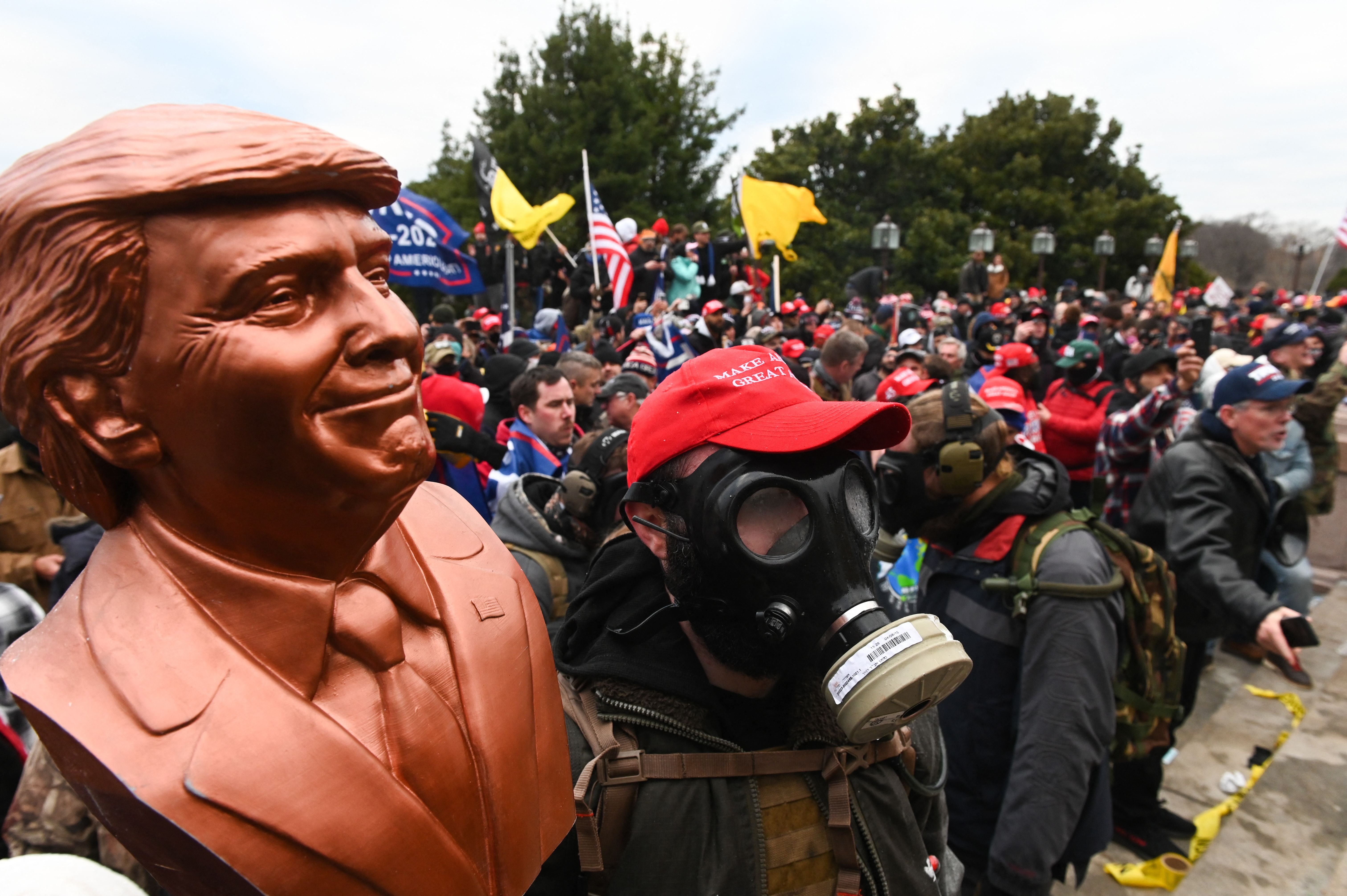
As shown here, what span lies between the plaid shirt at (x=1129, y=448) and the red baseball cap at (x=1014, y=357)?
838 mm

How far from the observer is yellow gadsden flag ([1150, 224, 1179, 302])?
69.1 feet

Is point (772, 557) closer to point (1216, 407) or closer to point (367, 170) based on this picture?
point (367, 170)

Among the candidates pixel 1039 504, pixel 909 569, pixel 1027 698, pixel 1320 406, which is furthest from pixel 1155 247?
pixel 1027 698

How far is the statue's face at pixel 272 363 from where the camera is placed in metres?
0.86

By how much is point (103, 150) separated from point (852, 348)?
6125mm

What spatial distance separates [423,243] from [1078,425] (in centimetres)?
612

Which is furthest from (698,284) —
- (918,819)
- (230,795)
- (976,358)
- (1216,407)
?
(230,795)

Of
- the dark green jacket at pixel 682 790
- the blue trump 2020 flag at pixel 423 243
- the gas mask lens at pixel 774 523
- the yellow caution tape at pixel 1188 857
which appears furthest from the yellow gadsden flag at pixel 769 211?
the gas mask lens at pixel 774 523

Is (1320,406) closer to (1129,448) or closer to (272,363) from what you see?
(1129,448)

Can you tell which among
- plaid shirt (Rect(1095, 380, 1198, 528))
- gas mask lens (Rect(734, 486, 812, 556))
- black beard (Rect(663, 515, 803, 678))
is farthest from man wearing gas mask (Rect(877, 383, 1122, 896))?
plaid shirt (Rect(1095, 380, 1198, 528))

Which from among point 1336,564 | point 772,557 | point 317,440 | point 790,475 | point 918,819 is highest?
point 317,440

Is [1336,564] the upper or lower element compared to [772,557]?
lower

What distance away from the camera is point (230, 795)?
2.81 ft

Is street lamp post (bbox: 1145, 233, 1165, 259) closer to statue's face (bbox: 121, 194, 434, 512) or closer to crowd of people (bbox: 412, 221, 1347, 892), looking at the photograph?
crowd of people (bbox: 412, 221, 1347, 892)
